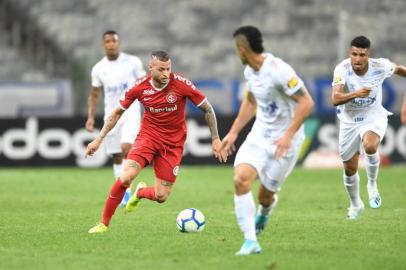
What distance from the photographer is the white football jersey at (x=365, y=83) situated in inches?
541

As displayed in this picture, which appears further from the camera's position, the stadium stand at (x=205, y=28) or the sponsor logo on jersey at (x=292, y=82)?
the stadium stand at (x=205, y=28)

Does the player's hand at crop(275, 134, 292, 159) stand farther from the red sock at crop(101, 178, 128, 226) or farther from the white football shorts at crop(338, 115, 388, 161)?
the white football shorts at crop(338, 115, 388, 161)

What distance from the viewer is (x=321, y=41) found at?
3080 centimetres

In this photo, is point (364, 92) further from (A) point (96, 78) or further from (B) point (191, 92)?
(A) point (96, 78)

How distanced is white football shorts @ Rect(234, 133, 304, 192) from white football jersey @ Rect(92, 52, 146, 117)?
7.12m

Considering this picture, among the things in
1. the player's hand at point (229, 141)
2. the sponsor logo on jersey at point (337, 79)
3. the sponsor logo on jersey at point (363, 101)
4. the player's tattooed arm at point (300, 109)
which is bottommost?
the sponsor logo on jersey at point (363, 101)

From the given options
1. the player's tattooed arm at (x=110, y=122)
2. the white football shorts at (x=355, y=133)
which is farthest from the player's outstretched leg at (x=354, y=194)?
the player's tattooed arm at (x=110, y=122)

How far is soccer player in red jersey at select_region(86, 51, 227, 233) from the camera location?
40.8ft

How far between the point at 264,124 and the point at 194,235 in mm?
2298

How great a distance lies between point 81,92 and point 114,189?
15.6 metres

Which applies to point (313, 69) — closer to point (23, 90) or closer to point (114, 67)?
point (23, 90)

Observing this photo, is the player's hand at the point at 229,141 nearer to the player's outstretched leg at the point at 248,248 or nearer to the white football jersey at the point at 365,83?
the player's outstretched leg at the point at 248,248

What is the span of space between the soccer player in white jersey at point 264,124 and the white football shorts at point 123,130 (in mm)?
6671

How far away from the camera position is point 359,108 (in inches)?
551
